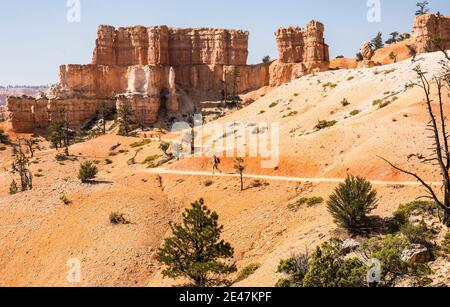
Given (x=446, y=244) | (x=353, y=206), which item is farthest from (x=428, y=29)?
(x=446, y=244)

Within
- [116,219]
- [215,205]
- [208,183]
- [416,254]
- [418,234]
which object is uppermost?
[208,183]

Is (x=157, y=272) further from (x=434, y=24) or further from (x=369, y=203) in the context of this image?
(x=434, y=24)

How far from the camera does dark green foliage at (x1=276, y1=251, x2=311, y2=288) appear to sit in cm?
1792

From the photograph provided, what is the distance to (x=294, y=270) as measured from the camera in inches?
743

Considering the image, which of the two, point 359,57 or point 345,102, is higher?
point 359,57

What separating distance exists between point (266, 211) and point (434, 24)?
57461 millimetres

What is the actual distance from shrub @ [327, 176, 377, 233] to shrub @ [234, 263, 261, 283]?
4.75 m

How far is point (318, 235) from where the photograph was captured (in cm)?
2375

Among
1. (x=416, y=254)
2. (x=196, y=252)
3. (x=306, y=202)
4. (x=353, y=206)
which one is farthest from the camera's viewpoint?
(x=306, y=202)

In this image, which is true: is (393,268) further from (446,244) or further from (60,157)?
(60,157)

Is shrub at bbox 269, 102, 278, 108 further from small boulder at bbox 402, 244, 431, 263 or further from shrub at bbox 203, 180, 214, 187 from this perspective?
small boulder at bbox 402, 244, 431, 263

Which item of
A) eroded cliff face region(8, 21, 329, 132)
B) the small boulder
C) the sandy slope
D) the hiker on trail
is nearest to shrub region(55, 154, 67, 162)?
the sandy slope

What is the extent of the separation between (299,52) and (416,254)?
70174 mm
